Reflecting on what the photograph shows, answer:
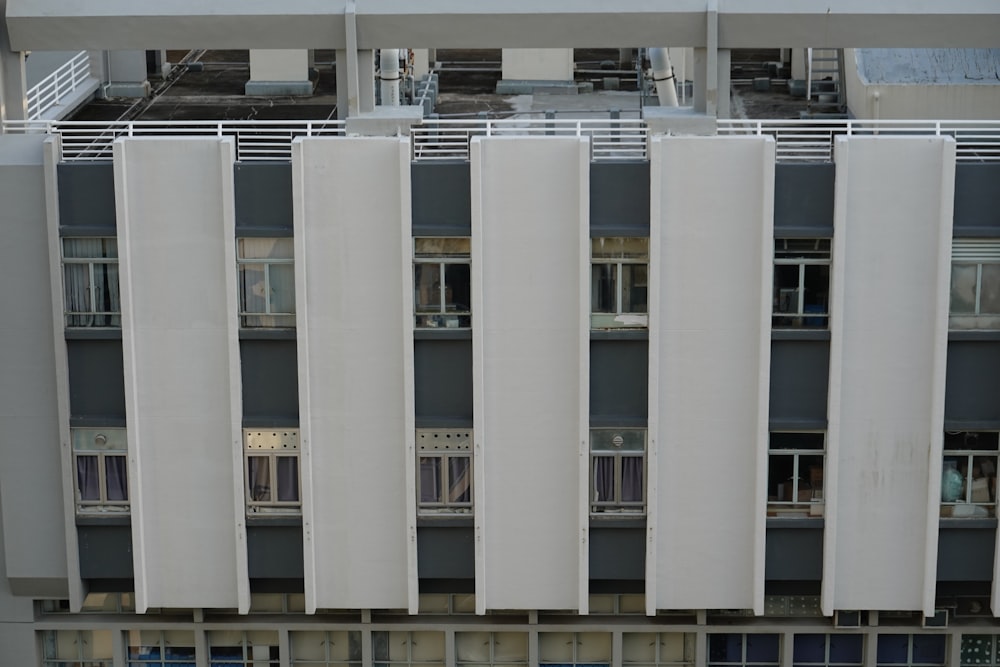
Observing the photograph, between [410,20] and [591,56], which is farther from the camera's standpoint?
[591,56]

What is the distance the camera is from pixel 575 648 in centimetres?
3922

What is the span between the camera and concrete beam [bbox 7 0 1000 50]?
3762cm

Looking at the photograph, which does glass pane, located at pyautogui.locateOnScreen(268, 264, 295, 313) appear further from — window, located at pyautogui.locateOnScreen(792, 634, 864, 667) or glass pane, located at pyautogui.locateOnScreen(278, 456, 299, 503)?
window, located at pyautogui.locateOnScreen(792, 634, 864, 667)

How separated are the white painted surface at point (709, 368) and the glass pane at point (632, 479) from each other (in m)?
0.49

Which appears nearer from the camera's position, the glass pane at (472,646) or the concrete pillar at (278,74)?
the glass pane at (472,646)

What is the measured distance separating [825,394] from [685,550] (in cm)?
421

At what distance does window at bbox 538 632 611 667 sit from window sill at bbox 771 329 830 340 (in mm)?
7628

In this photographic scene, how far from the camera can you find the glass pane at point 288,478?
37156 mm

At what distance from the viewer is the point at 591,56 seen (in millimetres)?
54688

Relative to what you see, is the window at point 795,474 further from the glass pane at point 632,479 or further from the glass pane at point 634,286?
the glass pane at point 634,286

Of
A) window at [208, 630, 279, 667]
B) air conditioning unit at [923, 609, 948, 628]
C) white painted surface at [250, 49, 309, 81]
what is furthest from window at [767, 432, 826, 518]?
white painted surface at [250, 49, 309, 81]

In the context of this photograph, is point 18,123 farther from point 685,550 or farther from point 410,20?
point 685,550

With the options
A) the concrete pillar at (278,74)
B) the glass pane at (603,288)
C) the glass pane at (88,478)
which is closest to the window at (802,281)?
the glass pane at (603,288)

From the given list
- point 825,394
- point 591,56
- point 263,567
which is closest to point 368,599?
point 263,567
